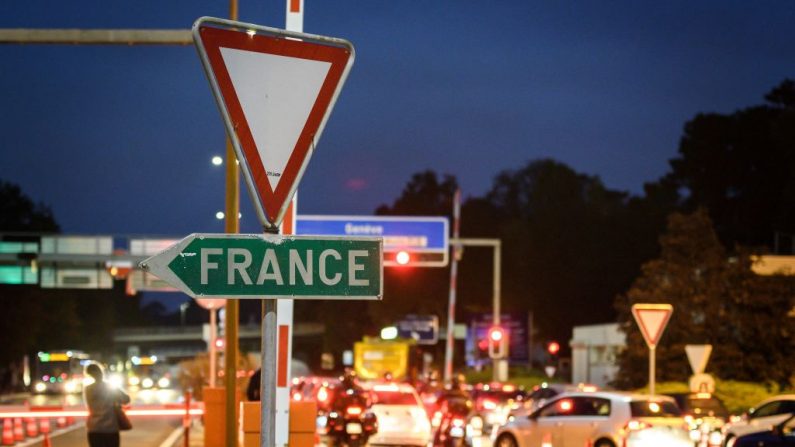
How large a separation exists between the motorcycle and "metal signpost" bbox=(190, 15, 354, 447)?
2266 centimetres

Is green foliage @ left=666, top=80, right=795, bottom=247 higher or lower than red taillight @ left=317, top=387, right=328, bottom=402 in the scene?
higher

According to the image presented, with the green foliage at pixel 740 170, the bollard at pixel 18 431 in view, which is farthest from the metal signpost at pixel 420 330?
the bollard at pixel 18 431

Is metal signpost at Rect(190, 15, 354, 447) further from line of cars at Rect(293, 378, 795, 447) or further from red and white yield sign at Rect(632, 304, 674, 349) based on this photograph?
red and white yield sign at Rect(632, 304, 674, 349)

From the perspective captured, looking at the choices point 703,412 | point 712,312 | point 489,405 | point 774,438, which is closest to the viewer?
point 774,438

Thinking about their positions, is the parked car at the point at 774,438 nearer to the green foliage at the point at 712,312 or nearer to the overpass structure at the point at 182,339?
the green foliage at the point at 712,312

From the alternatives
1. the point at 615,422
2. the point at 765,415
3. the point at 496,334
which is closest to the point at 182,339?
the point at 496,334

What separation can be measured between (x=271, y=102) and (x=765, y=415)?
2193cm

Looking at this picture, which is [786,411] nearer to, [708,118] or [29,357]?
[708,118]

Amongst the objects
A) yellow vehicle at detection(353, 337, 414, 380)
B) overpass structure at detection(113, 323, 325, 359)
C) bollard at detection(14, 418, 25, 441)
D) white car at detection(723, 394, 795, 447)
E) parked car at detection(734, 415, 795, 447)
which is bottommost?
overpass structure at detection(113, 323, 325, 359)

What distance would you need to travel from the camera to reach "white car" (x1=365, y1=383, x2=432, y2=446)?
28016mm

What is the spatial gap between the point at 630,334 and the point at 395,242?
32.3 feet

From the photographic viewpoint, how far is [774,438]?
56.4 ft

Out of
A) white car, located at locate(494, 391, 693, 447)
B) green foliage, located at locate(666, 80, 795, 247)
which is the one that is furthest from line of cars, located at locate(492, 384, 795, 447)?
Result: green foliage, located at locate(666, 80, 795, 247)

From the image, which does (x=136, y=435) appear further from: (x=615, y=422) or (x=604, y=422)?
(x=615, y=422)
